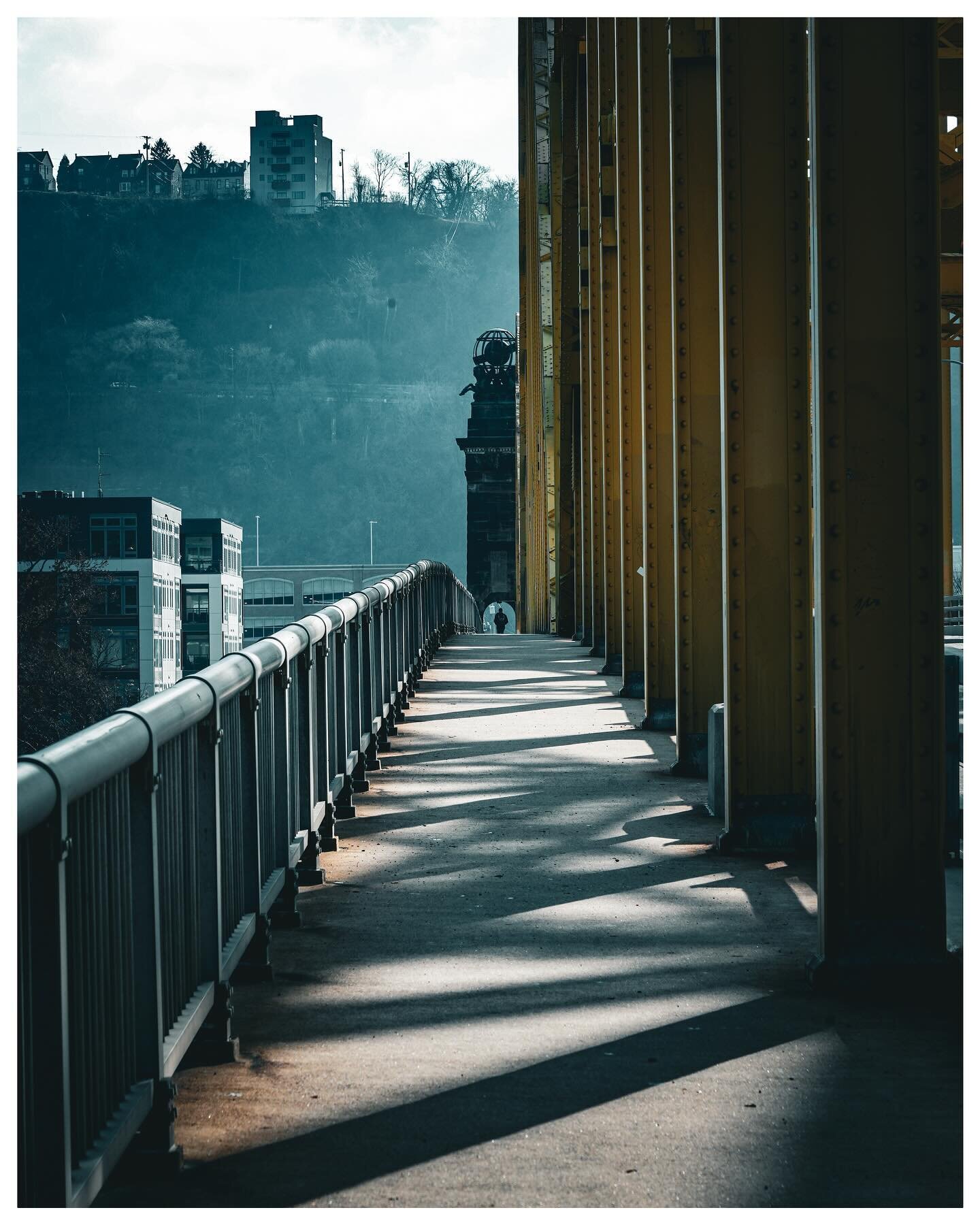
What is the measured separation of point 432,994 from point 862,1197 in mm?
1853

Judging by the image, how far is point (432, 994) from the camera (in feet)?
15.8

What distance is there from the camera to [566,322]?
2556 cm

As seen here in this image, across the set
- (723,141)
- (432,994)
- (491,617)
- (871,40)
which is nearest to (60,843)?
(432,994)

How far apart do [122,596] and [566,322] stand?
54.7 meters

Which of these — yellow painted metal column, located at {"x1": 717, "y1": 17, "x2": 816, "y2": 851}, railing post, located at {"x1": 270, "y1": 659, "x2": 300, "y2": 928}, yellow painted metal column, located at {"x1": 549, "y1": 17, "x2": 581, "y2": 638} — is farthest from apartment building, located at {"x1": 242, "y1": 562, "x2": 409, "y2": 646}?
railing post, located at {"x1": 270, "y1": 659, "x2": 300, "y2": 928}

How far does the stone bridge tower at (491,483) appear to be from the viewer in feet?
205

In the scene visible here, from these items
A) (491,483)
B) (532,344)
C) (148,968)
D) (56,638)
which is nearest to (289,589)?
(56,638)

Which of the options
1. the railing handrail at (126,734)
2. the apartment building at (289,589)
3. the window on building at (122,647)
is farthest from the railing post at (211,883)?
the apartment building at (289,589)

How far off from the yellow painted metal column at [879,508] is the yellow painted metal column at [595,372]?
13.0m

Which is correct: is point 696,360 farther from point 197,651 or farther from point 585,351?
point 197,651

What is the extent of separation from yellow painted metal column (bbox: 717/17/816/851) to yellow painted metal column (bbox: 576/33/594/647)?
43.3 feet

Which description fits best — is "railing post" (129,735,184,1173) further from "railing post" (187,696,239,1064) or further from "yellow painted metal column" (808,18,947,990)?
"yellow painted metal column" (808,18,947,990)

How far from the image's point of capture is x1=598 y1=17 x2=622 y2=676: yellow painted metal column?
54.2 ft
